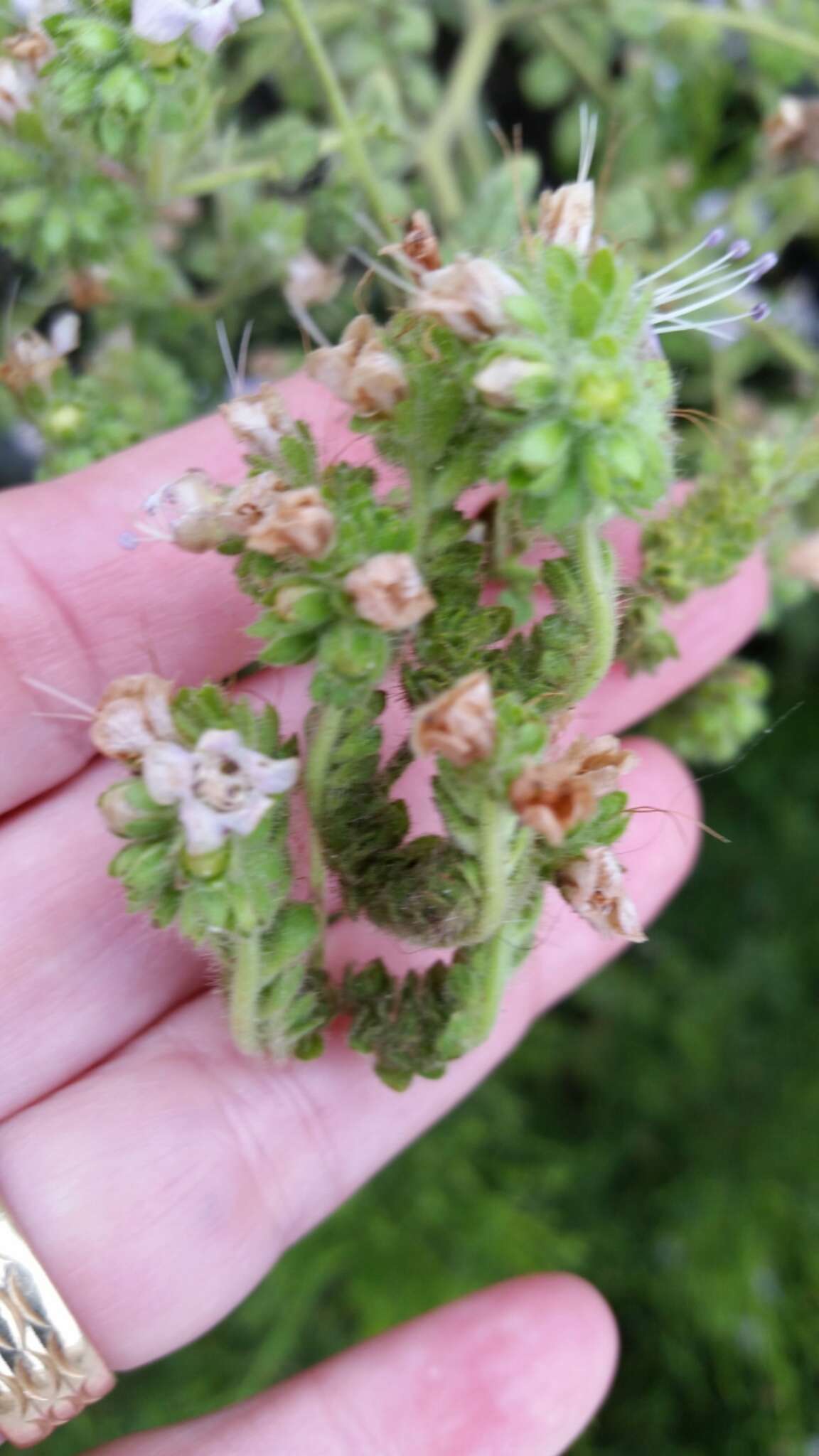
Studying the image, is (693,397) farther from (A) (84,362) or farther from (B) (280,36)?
(A) (84,362)

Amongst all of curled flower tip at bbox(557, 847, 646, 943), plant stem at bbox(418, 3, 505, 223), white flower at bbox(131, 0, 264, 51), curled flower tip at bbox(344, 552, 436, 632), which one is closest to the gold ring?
curled flower tip at bbox(557, 847, 646, 943)

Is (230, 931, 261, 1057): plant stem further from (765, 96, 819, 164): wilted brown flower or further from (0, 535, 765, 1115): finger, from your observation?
(765, 96, 819, 164): wilted brown flower

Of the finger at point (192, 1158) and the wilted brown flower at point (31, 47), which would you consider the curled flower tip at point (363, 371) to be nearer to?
the wilted brown flower at point (31, 47)

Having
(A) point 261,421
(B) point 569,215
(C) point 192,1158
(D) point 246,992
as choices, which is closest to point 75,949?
(C) point 192,1158

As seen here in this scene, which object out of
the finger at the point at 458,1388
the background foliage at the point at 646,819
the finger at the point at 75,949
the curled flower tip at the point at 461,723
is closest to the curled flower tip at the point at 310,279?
the background foliage at the point at 646,819

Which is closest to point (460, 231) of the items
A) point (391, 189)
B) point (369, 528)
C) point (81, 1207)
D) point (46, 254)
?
point (391, 189)

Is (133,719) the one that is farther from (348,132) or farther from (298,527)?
(348,132)

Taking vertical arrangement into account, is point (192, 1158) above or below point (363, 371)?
below

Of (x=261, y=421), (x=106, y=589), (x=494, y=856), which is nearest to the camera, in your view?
(x=494, y=856)
